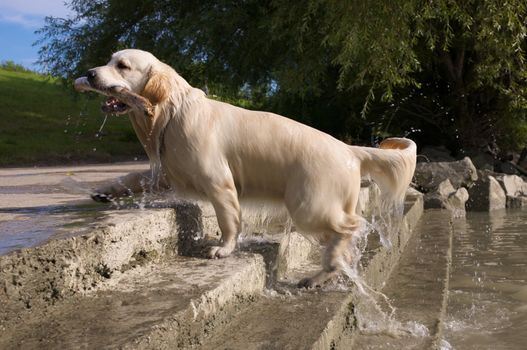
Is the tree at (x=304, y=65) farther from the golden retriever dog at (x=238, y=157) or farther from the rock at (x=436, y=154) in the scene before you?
the golden retriever dog at (x=238, y=157)

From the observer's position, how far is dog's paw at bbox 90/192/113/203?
4.33 metres

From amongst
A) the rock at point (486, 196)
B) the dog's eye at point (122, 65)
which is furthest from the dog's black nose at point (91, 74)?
the rock at point (486, 196)

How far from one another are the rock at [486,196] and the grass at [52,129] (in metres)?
6.81

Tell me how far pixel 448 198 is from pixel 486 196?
1416 mm

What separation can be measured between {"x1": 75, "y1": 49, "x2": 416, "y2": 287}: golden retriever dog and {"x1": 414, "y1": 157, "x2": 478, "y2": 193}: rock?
308 inches

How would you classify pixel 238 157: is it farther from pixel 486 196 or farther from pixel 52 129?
pixel 52 129

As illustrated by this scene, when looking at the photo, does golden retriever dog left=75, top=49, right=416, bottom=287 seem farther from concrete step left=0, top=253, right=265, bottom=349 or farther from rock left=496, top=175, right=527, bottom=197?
rock left=496, top=175, right=527, bottom=197

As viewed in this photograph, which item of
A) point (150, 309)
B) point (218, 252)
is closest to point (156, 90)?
point (218, 252)

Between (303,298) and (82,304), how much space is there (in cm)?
119

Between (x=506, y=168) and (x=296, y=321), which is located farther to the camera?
(x=506, y=168)

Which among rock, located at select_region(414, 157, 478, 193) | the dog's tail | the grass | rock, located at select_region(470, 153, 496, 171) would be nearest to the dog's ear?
the dog's tail

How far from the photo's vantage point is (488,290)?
504 cm

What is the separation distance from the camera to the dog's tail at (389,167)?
3.83 meters

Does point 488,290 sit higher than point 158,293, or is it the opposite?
point 158,293
